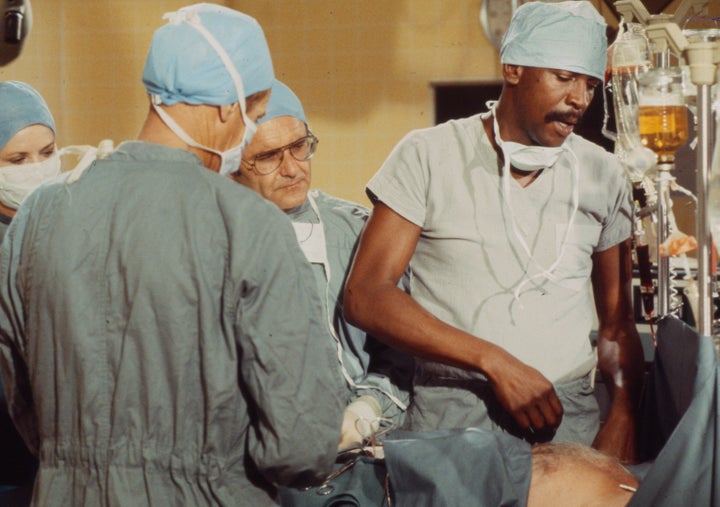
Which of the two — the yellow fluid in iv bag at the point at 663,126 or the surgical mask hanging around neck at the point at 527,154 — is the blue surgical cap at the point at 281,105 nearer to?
the surgical mask hanging around neck at the point at 527,154

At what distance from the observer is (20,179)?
2850mm

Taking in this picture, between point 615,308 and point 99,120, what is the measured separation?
3811 millimetres

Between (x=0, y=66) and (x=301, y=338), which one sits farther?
(x=0, y=66)

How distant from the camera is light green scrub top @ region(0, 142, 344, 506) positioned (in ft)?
4.83

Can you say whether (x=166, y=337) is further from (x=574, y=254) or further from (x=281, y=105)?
(x=281, y=105)

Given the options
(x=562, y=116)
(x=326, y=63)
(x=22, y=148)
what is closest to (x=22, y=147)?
(x=22, y=148)

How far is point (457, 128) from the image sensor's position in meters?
2.27

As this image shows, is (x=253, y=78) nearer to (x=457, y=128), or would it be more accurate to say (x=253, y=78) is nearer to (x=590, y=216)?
(x=457, y=128)

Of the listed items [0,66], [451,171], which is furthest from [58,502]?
[0,66]

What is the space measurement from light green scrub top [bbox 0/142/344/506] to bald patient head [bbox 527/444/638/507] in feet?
1.76

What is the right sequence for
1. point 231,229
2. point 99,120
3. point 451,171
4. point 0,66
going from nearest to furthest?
point 231,229 → point 451,171 → point 0,66 → point 99,120

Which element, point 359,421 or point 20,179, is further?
point 20,179

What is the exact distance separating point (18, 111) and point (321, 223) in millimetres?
1034

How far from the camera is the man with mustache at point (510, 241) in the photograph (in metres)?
2.15
